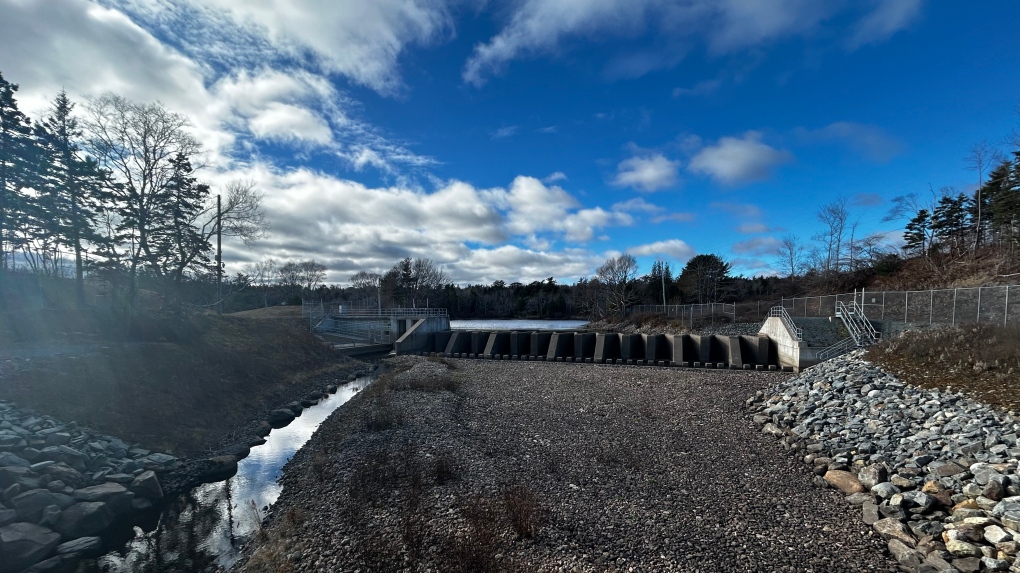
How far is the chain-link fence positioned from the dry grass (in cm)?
314

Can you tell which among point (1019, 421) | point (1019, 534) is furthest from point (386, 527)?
point (1019, 421)

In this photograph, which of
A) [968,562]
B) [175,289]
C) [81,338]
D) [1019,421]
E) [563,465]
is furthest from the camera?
[175,289]

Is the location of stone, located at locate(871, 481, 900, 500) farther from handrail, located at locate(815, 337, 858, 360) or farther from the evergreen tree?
the evergreen tree

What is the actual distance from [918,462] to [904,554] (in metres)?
3.21

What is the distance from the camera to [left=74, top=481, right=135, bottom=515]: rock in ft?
29.2

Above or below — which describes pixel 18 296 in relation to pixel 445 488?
above

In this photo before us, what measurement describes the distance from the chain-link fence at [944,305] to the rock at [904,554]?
1472 centimetres

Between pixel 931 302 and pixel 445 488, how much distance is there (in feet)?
85.5

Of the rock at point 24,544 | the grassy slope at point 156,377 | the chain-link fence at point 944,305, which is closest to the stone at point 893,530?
the chain-link fence at point 944,305

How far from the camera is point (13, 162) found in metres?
23.4

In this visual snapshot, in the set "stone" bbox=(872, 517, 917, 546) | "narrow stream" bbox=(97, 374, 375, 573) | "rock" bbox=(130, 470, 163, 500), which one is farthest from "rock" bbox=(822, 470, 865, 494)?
"rock" bbox=(130, 470, 163, 500)

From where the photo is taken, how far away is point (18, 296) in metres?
22.2

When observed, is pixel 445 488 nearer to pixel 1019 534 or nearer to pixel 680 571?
pixel 680 571

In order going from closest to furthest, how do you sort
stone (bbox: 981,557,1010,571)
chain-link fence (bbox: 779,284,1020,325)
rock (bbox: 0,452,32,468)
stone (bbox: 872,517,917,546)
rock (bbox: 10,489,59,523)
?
stone (bbox: 981,557,1010,571) → stone (bbox: 872,517,917,546) → rock (bbox: 10,489,59,523) → rock (bbox: 0,452,32,468) → chain-link fence (bbox: 779,284,1020,325)
